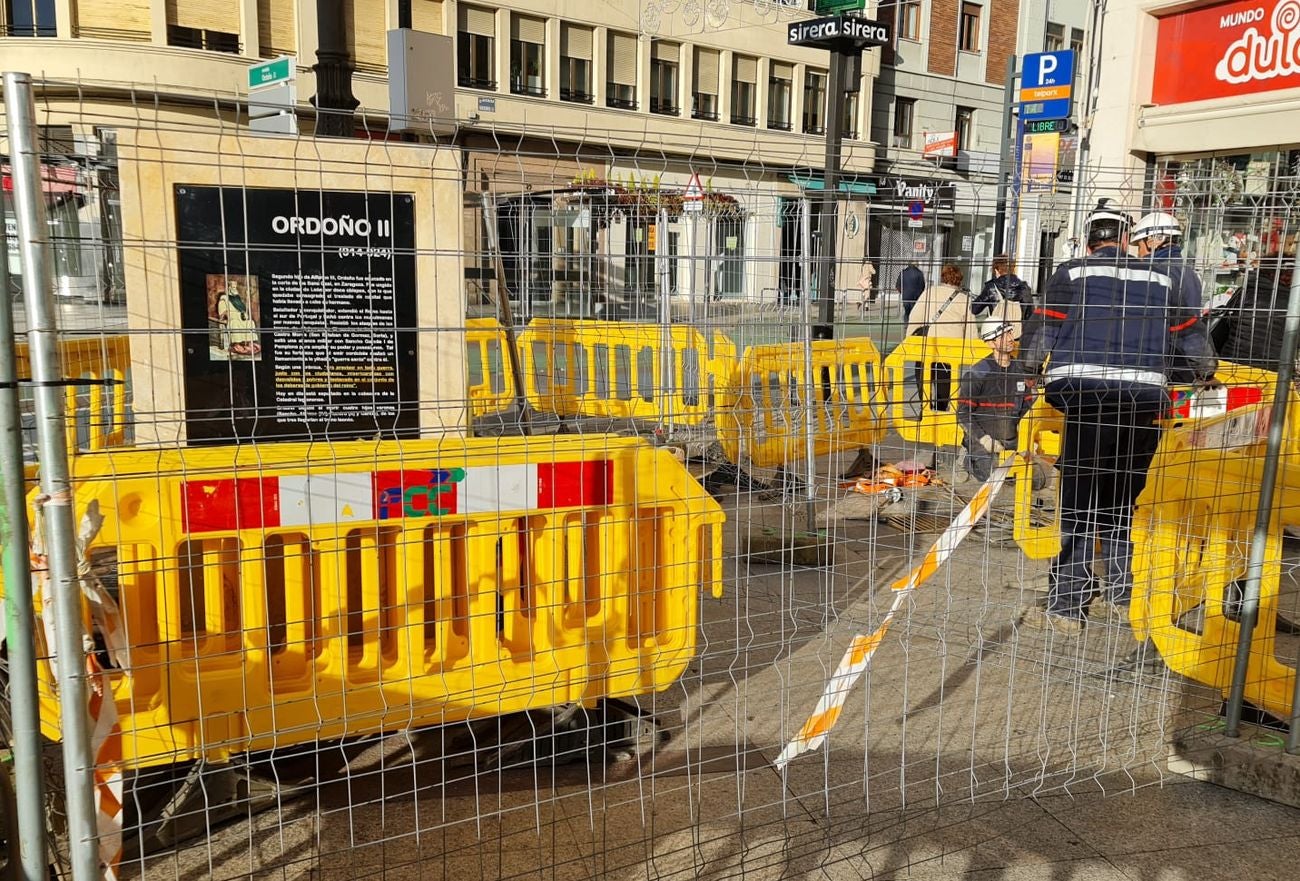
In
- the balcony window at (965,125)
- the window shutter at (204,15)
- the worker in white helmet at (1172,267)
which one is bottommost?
the worker in white helmet at (1172,267)

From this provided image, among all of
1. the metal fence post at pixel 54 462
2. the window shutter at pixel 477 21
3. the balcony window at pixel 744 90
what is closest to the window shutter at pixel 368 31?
the window shutter at pixel 477 21

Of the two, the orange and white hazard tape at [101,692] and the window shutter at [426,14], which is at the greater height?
the window shutter at [426,14]

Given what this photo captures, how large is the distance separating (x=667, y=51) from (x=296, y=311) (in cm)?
3079

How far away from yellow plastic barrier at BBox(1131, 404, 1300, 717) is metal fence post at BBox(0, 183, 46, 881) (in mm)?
4069

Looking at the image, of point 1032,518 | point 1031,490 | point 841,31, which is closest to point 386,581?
point 1031,490

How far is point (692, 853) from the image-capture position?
354 centimetres

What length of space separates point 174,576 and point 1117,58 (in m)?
11.1

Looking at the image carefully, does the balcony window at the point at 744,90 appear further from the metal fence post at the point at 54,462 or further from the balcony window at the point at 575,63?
the metal fence post at the point at 54,462

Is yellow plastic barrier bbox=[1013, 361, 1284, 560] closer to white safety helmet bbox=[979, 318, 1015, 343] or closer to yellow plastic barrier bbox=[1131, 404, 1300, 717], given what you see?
white safety helmet bbox=[979, 318, 1015, 343]

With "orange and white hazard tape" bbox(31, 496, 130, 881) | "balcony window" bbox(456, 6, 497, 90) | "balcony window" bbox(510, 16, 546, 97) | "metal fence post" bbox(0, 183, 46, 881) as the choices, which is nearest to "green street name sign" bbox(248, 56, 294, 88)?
"orange and white hazard tape" bbox(31, 496, 130, 881)

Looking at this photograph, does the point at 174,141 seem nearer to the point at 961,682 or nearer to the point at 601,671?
the point at 601,671

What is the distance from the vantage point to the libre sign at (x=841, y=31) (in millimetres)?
11312

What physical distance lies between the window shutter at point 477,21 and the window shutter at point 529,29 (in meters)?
0.66

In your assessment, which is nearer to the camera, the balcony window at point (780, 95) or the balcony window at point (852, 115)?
the balcony window at point (780, 95)
